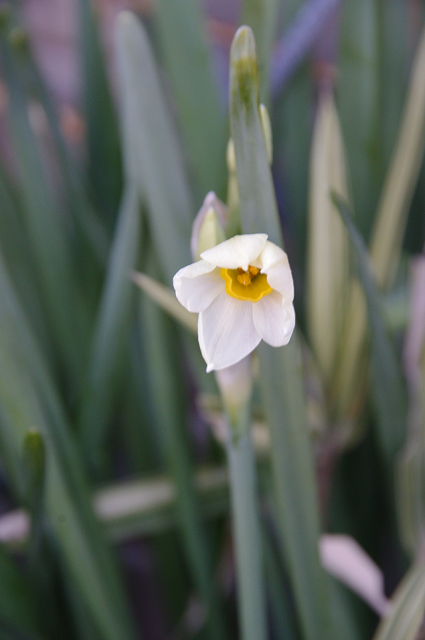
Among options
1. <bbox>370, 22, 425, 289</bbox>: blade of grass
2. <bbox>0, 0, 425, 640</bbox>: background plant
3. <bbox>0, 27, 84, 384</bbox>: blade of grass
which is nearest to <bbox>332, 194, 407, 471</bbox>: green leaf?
<bbox>0, 0, 425, 640</bbox>: background plant

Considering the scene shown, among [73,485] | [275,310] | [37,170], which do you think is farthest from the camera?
[37,170]

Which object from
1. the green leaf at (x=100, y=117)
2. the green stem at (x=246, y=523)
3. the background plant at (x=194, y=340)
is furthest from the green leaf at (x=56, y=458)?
the green leaf at (x=100, y=117)

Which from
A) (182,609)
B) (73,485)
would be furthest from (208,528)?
(73,485)

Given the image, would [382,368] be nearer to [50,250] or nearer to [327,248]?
[327,248]

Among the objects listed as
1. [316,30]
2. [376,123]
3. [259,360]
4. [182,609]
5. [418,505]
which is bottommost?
[182,609]

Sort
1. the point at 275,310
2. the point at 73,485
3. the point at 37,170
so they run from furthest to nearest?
the point at 37,170
the point at 73,485
the point at 275,310

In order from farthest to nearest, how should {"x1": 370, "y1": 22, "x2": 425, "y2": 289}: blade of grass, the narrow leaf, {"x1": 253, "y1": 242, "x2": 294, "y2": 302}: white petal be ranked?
{"x1": 370, "y1": 22, "x2": 425, "y2": 289}: blade of grass → the narrow leaf → {"x1": 253, "y1": 242, "x2": 294, "y2": 302}: white petal

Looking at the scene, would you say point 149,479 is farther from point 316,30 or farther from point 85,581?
point 316,30

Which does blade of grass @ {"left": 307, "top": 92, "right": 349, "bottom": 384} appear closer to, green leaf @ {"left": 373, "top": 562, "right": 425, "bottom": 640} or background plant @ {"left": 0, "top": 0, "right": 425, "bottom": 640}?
background plant @ {"left": 0, "top": 0, "right": 425, "bottom": 640}
